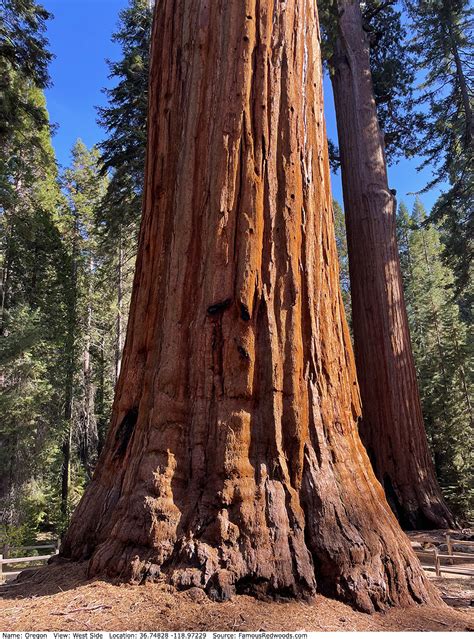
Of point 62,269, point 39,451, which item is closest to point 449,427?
point 39,451

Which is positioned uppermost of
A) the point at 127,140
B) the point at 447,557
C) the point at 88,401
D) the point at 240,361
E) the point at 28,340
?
the point at 127,140

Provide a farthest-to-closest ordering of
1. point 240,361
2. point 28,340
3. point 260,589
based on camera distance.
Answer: point 28,340 → point 240,361 → point 260,589

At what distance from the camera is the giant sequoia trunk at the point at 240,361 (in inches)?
103

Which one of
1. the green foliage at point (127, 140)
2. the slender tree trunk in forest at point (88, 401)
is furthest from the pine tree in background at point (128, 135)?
the slender tree trunk in forest at point (88, 401)

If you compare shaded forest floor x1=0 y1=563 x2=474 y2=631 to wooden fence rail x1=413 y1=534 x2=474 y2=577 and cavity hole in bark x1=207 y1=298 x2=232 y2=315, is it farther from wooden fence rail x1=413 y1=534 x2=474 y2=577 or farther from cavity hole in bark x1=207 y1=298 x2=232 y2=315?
wooden fence rail x1=413 y1=534 x2=474 y2=577

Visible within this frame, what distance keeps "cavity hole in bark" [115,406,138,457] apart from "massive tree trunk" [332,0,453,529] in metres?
4.61

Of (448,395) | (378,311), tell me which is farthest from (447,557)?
(448,395)

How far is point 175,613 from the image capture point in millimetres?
2213

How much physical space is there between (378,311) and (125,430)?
651 centimetres

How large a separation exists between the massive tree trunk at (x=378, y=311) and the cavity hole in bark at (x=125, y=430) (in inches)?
181

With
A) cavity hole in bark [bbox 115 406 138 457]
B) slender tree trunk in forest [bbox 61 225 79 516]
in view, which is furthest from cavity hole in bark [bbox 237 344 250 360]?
slender tree trunk in forest [bbox 61 225 79 516]

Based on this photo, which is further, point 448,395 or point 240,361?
point 448,395

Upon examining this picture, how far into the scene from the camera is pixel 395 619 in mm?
2457

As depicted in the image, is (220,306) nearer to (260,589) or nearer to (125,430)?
(125,430)
